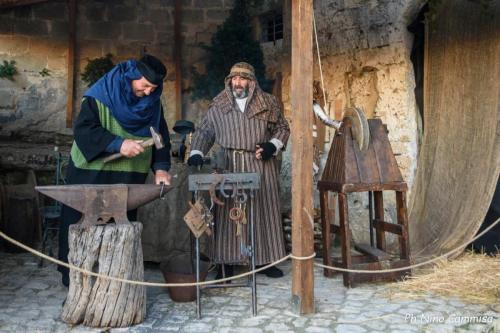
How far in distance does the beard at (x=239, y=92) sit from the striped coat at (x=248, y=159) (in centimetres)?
4

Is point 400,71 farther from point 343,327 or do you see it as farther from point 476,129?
point 343,327

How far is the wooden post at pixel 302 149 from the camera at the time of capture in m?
3.33

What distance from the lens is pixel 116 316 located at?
3.16 metres

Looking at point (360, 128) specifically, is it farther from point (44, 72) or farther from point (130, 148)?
point (44, 72)

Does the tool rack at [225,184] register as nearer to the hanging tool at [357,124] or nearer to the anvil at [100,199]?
the anvil at [100,199]

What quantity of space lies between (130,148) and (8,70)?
4911 mm

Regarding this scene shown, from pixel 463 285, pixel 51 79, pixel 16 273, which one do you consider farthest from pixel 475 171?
pixel 51 79

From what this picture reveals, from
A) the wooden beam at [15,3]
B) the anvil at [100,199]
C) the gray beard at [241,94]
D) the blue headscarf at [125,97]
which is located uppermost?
the wooden beam at [15,3]

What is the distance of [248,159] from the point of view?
4219 millimetres

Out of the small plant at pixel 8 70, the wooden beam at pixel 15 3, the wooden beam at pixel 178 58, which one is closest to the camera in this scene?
the wooden beam at pixel 15 3

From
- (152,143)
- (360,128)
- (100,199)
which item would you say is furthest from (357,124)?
(100,199)

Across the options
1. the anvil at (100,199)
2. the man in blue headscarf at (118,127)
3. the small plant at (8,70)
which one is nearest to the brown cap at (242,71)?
the man in blue headscarf at (118,127)

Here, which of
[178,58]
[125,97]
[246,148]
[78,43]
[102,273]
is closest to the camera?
[102,273]

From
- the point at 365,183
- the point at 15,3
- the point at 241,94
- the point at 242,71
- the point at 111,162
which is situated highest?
the point at 15,3
